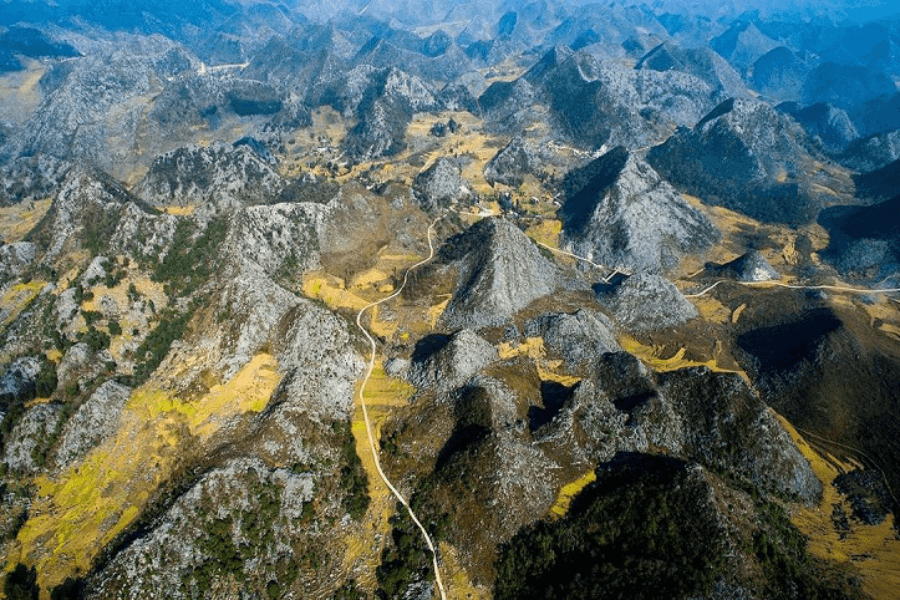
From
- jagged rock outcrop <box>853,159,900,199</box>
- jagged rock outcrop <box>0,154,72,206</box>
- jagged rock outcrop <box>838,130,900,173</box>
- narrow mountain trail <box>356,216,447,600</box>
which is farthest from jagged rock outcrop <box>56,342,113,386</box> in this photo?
jagged rock outcrop <box>838,130,900,173</box>

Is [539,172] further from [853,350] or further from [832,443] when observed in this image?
[832,443]

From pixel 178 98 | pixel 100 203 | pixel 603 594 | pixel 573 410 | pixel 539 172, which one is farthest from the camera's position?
pixel 178 98

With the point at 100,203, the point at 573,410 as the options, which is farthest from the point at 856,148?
the point at 100,203

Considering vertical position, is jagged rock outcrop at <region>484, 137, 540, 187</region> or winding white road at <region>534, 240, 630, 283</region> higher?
jagged rock outcrop at <region>484, 137, 540, 187</region>

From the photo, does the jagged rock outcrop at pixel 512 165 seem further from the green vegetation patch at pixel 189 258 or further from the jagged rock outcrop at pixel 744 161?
the green vegetation patch at pixel 189 258

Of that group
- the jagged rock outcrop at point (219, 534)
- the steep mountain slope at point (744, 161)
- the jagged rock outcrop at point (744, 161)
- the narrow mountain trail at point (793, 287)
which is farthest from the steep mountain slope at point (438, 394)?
the steep mountain slope at point (744, 161)

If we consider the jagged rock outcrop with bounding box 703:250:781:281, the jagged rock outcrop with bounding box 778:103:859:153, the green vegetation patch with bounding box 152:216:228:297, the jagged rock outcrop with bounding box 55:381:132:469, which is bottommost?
the jagged rock outcrop with bounding box 778:103:859:153

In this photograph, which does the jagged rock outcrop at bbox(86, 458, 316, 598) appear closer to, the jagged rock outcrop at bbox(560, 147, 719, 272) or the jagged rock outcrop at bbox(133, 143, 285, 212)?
the jagged rock outcrop at bbox(133, 143, 285, 212)
